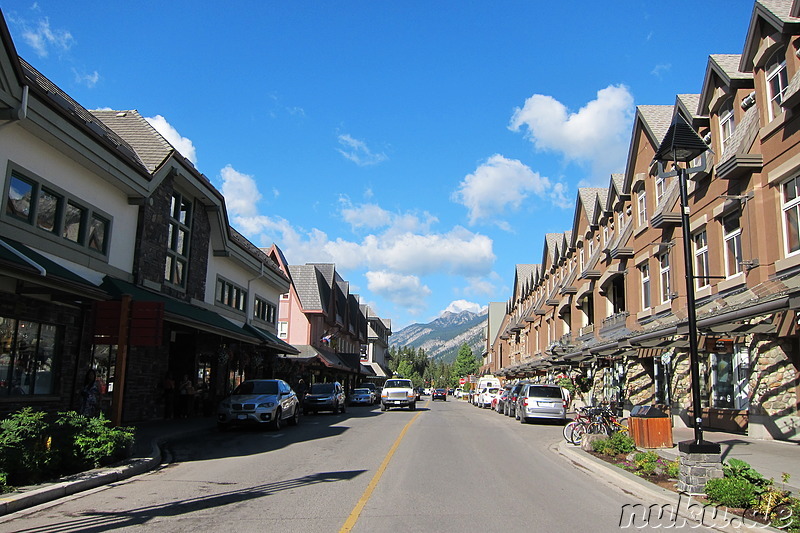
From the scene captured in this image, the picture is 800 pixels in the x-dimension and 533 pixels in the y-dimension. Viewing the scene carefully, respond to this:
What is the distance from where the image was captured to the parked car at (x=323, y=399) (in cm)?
2998

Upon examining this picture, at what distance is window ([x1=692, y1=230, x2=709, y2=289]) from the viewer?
20.1 metres

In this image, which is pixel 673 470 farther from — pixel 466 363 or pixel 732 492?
pixel 466 363

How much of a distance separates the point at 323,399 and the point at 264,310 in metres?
7.35

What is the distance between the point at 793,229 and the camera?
14953mm

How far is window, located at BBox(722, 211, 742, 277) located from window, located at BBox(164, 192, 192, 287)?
723 inches

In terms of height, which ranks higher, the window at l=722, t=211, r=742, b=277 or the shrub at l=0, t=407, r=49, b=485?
the window at l=722, t=211, r=742, b=277

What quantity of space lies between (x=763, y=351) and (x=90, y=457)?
15.7 metres

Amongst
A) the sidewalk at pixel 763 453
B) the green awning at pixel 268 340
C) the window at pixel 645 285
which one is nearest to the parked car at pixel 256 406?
the green awning at pixel 268 340

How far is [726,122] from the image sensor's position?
19312 millimetres

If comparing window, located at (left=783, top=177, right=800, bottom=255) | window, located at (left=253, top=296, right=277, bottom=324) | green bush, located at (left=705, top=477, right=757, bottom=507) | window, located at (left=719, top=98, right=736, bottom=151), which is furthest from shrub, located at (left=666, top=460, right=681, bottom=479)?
window, located at (left=253, top=296, right=277, bottom=324)

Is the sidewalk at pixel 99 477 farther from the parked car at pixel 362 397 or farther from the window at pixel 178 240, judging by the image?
the parked car at pixel 362 397

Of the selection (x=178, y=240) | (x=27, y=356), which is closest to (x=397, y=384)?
(x=178, y=240)

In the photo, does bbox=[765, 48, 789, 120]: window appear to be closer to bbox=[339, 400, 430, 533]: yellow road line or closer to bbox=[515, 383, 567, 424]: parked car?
bbox=[339, 400, 430, 533]: yellow road line

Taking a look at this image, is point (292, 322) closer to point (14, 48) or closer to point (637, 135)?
point (637, 135)
